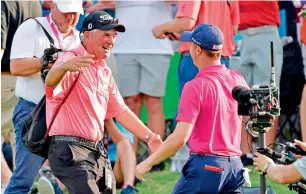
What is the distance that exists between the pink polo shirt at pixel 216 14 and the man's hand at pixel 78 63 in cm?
286

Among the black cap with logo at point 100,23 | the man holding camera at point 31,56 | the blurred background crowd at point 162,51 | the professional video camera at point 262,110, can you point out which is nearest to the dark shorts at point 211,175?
the professional video camera at point 262,110

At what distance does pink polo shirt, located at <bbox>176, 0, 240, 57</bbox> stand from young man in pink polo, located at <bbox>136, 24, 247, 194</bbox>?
7.81 feet

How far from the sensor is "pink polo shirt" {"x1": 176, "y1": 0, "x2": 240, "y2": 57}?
31.4 feet

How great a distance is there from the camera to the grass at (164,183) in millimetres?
9750

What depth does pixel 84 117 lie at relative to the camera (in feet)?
23.7

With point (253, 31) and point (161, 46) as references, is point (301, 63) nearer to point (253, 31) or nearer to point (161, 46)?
point (253, 31)

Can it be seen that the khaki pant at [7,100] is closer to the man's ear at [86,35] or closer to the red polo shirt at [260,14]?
the red polo shirt at [260,14]

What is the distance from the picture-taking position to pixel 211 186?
23.2ft

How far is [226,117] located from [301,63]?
14.6ft

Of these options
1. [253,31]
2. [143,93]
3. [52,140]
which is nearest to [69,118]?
[52,140]

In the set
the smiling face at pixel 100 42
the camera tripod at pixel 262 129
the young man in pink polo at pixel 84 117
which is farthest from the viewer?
the smiling face at pixel 100 42

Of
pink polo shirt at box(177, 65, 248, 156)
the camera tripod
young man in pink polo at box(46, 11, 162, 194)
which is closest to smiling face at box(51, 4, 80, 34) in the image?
young man in pink polo at box(46, 11, 162, 194)

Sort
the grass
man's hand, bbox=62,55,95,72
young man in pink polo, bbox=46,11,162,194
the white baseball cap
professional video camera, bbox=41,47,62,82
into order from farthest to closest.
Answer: the grass, the white baseball cap, professional video camera, bbox=41,47,62,82, young man in pink polo, bbox=46,11,162,194, man's hand, bbox=62,55,95,72

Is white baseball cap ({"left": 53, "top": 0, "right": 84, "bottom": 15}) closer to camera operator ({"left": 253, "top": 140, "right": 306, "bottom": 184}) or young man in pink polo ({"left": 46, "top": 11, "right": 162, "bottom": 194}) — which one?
young man in pink polo ({"left": 46, "top": 11, "right": 162, "bottom": 194})
